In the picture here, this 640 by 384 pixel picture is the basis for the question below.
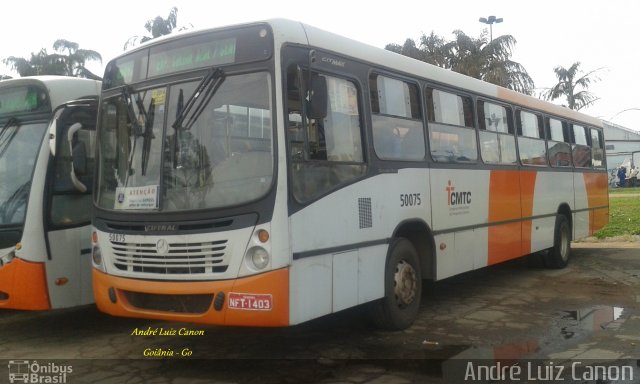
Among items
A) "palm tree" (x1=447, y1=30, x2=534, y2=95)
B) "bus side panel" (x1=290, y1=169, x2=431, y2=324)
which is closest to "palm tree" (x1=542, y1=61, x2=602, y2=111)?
"palm tree" (x1=447, y1=30, x2=534, y2=95)

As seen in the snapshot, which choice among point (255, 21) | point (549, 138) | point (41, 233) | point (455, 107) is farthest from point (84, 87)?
point (549, 138)

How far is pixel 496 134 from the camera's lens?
29.1 ft

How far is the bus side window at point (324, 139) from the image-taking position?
507 centimetres

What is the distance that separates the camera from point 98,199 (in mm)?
5848

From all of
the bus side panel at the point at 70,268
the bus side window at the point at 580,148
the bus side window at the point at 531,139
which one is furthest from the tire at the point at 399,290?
the bus side window at the point at 580,148

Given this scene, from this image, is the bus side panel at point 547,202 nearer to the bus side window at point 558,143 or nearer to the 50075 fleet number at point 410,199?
the bus side window at point 558,143

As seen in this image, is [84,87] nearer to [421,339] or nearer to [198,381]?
[198,381]

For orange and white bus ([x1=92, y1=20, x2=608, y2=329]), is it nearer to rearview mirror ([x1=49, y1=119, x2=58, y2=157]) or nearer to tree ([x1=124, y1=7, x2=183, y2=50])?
rearview mirror ([x1=49, y1=119, x2=58, y2=157])

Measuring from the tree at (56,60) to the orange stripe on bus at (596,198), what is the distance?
98.7 feet

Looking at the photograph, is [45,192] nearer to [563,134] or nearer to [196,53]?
[196,53]

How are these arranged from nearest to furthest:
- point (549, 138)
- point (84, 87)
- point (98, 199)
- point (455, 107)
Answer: point (98, 199) < point (84, 87) < point (455, 107) < point (549, 138)

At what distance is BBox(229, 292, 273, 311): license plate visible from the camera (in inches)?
187

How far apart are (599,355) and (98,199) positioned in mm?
4982

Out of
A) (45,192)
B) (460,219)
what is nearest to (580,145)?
(460,219)
